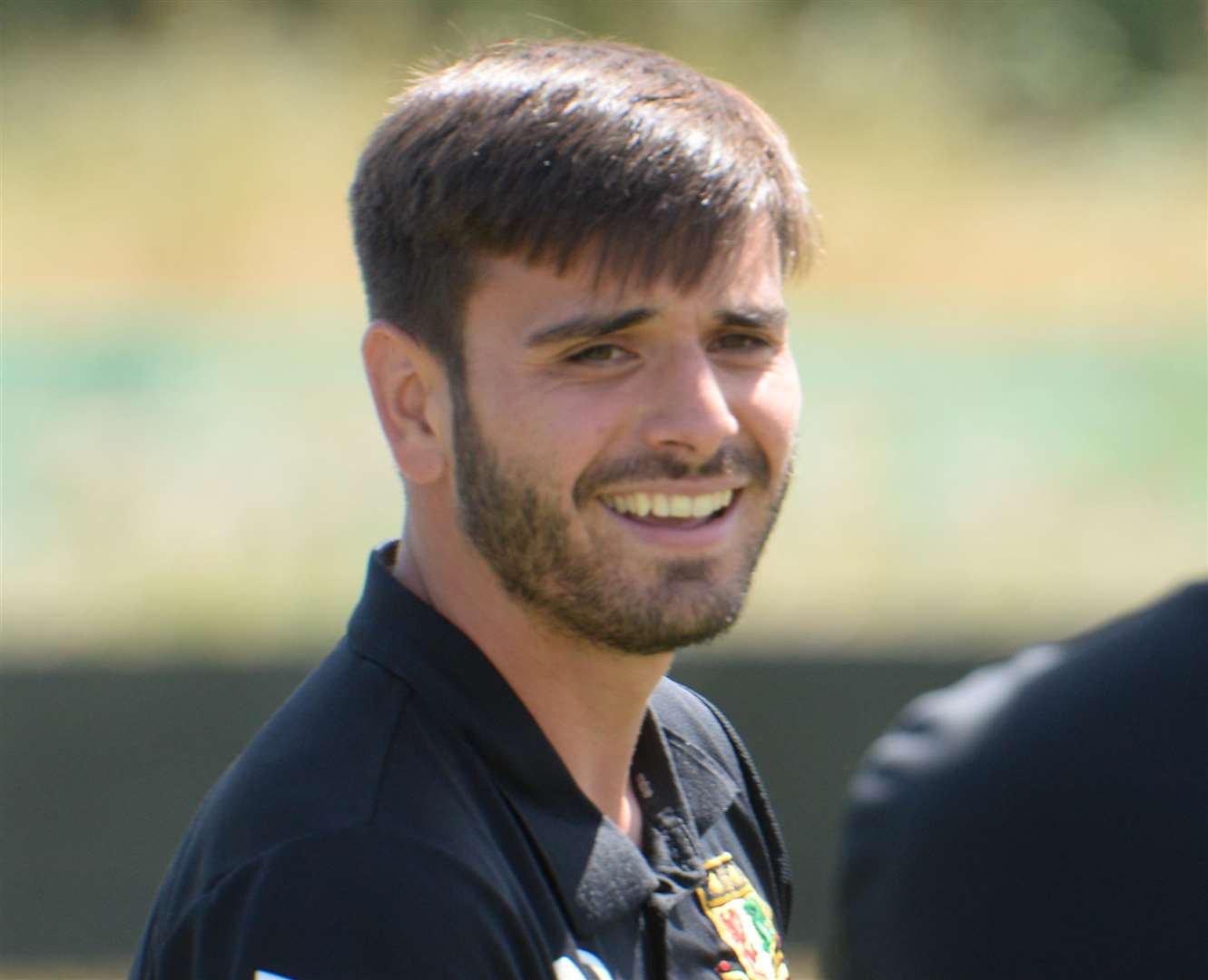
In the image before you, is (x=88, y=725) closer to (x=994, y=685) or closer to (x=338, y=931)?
(x=338, y=931)

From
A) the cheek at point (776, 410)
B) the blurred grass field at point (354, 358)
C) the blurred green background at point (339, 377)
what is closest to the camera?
the cheek at point (776, 410)

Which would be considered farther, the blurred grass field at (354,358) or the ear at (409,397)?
the blurred grass field at (354,358)

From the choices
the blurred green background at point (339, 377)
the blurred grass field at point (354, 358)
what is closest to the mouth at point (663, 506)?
the blurred green background at point (339, 377)

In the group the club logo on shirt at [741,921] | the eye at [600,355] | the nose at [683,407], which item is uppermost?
the eye at [600,355]

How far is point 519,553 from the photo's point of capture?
1.95m

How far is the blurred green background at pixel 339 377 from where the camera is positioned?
710 centimetres

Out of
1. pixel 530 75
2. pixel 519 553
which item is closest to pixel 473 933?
pixel 519 553

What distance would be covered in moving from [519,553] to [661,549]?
0.15m

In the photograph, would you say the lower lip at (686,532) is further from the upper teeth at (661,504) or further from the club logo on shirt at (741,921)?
the club logo on shirt at (741,921)

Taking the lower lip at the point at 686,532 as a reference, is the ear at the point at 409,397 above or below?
above

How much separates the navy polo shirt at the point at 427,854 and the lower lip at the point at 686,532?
0.68 ft

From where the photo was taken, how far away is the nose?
1.94 m

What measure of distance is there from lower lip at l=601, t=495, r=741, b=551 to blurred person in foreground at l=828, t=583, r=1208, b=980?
0.91 meters

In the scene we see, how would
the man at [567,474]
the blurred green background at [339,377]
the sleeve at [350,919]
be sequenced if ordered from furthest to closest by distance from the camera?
the blurred green background at [339,377] < the man at [567,474] < the sleeve at [350,919]
